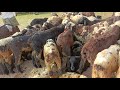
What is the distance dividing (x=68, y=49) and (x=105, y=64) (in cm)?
164

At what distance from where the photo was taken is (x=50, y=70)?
7.10 meters

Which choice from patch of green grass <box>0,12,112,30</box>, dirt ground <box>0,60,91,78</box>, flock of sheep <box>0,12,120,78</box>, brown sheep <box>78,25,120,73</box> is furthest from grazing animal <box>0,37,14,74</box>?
patch of green grass <box>0,12,112,30</box>

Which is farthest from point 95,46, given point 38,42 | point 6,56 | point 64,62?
point 6,56

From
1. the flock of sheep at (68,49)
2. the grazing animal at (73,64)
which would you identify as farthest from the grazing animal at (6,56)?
the grazing animal at (73,64)

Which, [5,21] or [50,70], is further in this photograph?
[5,21]

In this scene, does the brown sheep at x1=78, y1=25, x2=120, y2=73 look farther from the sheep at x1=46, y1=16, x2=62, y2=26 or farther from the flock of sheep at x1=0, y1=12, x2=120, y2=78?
the sheep at x1=46, y1=16, x2=62, y2=26

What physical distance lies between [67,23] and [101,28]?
117cm

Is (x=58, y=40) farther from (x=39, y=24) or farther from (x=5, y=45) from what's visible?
(x=39, y=24)

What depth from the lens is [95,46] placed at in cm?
705

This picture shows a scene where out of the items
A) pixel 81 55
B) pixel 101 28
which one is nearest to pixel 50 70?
pixel 81 55

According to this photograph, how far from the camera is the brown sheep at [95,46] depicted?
6977 millimetres

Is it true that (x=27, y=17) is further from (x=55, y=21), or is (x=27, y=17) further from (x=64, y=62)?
(x=64, y=62)

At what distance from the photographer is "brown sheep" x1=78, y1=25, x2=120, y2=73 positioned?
6977 mm

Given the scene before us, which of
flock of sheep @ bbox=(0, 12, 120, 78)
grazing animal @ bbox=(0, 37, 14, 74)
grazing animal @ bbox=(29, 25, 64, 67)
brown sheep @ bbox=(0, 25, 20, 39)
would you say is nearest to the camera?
flock of sheep @ bbox=(0, 12, 120, 78)
